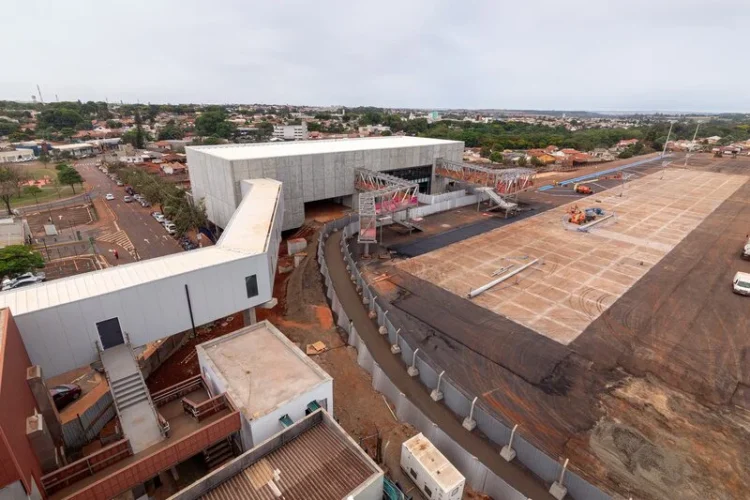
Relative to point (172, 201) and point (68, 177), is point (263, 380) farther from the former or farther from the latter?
point (68, 177)

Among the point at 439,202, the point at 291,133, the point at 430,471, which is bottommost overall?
the point at 430,471

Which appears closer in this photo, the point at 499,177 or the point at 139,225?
the point at 499,177

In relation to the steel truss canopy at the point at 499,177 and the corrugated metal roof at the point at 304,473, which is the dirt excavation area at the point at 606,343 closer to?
the corrugated metal roof at the point at 304,473

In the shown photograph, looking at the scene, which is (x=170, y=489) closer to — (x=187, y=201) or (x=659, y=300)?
(x=659, y=300)

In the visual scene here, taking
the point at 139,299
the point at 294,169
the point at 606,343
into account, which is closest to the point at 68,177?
the point at 294,169

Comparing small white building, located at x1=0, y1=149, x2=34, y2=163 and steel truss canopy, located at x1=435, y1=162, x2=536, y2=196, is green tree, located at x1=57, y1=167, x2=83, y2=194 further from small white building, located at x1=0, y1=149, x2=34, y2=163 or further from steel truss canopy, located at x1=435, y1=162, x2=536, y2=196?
steel truss canopy, located at x1=435, y1=162, x2=536, y2=196

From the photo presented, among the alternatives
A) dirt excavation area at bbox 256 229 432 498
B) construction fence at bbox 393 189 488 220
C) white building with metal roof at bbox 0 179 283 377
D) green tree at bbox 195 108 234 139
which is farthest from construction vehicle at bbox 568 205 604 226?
green tree at bbox 195 108 234 139

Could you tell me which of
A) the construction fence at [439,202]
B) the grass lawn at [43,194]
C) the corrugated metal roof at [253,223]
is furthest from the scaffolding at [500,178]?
the grass lawn at [43,194]
